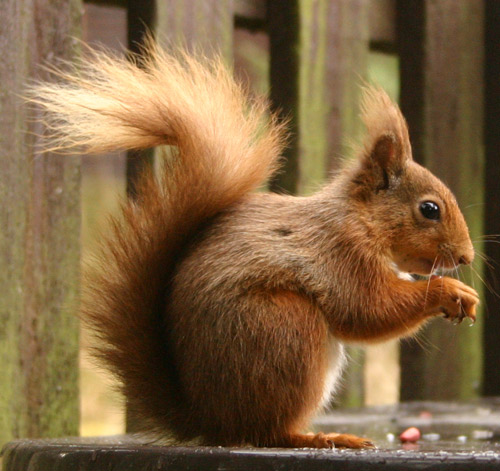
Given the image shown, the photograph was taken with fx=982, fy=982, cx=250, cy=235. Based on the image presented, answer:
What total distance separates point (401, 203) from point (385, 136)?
0.10m

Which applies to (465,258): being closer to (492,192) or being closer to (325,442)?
(325,442)

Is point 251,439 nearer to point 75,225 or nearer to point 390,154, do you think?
point 390,154

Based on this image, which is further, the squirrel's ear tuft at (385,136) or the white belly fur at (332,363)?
the squirrel's ear tuft at (385,136)

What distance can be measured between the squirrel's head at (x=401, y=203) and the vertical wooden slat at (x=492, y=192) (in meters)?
1.01

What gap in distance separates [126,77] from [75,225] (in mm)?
418

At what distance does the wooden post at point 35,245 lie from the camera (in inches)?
62.4

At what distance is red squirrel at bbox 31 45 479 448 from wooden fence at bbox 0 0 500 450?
297mm

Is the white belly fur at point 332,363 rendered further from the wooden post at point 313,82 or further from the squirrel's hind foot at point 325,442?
the wooden post at point 313,82

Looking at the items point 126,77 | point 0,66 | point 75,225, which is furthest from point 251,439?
point 0,66

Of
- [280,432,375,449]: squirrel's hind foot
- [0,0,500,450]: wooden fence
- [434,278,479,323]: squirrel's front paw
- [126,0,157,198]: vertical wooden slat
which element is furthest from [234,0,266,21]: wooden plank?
[280,432,375,449]: squirrel's hind foot

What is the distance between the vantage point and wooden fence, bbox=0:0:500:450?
1.59 m

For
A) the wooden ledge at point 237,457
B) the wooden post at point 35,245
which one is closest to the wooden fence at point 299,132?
the wooden post at point 35,245

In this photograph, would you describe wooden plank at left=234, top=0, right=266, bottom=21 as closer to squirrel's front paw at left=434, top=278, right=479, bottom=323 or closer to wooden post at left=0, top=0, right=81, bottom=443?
wooden post at left=0, top=0, right=81, bottom=443

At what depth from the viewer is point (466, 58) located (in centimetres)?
239
